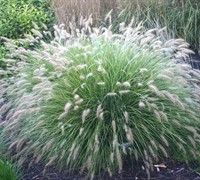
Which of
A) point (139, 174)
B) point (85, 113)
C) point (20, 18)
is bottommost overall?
point (139, 174)

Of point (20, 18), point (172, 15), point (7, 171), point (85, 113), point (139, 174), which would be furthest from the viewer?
point (20, 18)

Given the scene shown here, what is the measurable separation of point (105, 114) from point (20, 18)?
3854 millimetres

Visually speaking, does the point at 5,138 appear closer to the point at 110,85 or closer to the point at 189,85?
the point at 110,85

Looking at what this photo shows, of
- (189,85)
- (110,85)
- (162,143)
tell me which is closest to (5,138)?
(110,85)

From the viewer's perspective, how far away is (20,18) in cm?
776

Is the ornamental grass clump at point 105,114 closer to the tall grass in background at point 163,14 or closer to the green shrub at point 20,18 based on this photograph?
the tall grass in background at point 163,14

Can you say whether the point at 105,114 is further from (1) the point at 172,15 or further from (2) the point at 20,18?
(2) the point at 20,18

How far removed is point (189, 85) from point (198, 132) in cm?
48

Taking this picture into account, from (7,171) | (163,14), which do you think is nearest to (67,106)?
(7,171)

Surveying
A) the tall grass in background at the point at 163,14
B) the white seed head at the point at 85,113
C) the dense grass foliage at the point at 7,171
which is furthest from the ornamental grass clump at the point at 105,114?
the tall grass in background at the point at 163,14

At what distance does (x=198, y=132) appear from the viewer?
15.5ft

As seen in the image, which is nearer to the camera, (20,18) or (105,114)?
(105,114)

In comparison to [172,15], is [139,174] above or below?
below

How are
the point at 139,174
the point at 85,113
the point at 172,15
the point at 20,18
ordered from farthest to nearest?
the point at 20,18, the point at 172,15, the point at 139,174, the point at 85,113
